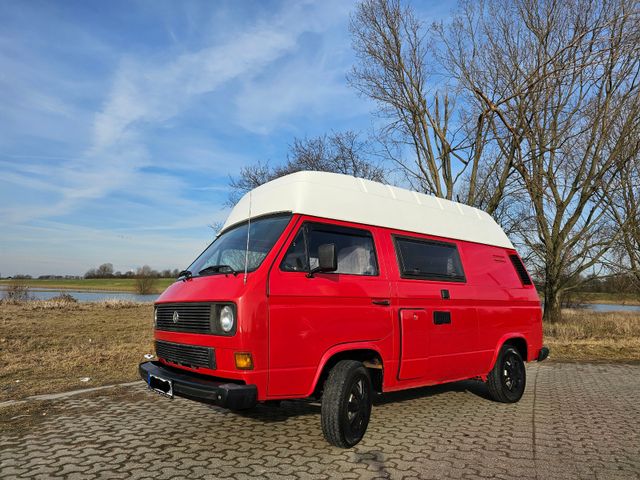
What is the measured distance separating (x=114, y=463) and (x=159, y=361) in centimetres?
122

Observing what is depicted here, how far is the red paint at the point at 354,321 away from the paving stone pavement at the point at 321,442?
1.94 ft

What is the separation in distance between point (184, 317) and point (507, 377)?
15.4 ft

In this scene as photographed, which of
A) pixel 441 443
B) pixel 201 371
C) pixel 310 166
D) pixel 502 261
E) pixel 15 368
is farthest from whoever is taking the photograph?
pixel 310 166

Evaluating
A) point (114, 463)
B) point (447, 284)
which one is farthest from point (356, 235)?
point (114, 463)

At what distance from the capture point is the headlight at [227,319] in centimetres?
401

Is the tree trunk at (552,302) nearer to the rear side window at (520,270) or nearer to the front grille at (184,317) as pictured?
the rear side window at (520,270)

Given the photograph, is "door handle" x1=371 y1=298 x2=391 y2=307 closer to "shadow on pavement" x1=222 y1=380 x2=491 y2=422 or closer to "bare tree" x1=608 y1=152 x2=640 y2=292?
"shadow on pavement" x1=222 y1=380 x2=491 y2=422

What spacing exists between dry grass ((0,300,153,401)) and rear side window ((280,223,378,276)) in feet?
16.1

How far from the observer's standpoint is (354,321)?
15.1 ft

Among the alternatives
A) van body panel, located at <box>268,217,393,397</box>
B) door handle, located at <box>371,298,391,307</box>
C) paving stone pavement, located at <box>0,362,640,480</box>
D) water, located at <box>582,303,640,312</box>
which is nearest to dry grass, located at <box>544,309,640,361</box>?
paving stone pavement, located at <box>0,362,640,480</box>

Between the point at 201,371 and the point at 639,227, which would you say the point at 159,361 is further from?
the point at 639,227

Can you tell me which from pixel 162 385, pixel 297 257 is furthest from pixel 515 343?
pixel 162 385

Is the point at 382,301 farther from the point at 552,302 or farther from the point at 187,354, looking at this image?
the point at 552,302

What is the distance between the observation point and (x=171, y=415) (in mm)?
5574
